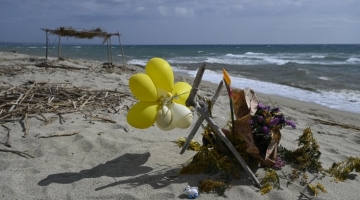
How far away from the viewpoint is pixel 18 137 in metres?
4.28

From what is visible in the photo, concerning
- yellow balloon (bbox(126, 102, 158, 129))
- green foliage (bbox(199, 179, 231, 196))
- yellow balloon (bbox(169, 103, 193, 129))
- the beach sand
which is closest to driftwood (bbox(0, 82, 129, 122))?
the beach sand

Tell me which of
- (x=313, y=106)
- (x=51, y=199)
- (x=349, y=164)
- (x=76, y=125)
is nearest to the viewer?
(x=51, y=199)

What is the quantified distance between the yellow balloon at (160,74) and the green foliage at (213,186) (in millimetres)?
1023

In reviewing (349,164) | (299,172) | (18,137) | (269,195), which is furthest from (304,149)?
(18,137)

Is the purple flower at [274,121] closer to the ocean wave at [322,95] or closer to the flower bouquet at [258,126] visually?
the flower bouquet at [258,126]

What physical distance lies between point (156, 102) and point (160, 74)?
0.96 feet

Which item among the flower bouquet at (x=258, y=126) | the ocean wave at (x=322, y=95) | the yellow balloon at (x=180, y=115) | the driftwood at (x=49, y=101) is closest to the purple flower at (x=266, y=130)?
the flower bouquet at (x=258, y=126)

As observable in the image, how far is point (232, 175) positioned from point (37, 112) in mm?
3374

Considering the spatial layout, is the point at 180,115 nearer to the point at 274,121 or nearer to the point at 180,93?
the point at 180,93

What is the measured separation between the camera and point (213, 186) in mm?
3104

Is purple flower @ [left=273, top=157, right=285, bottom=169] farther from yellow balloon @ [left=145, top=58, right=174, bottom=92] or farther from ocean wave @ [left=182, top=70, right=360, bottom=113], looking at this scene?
ocean wave @ [left=182, top=70, right=360, bottom=113]

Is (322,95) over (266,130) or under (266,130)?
under

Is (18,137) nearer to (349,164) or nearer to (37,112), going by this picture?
(37,112)

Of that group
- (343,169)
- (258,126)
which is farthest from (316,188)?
Result: (258,126)
